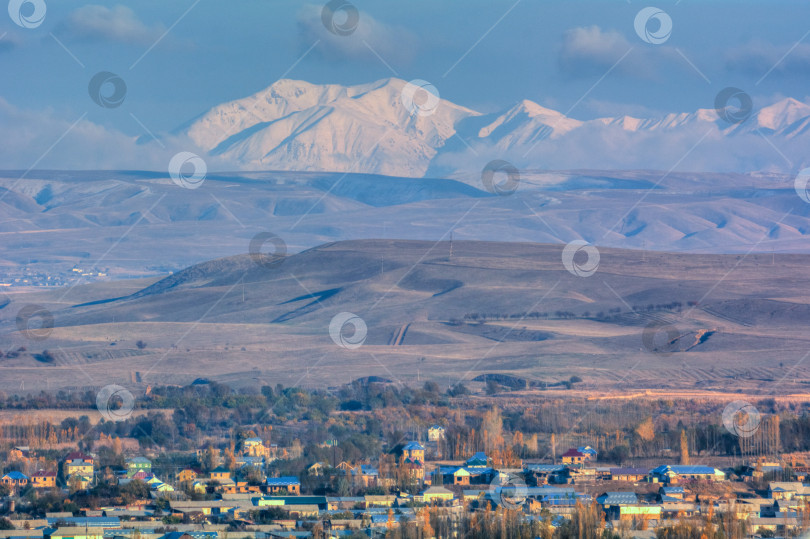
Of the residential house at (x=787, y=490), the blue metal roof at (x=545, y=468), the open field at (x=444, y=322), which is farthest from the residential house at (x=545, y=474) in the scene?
the open field at (x=444, y=322)

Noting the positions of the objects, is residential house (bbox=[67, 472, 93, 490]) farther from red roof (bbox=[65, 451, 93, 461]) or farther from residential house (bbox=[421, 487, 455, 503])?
residential house (bbox=[421, 487, 455, 503])

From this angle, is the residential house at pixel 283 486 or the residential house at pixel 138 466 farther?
the residential house at pixel 138 466

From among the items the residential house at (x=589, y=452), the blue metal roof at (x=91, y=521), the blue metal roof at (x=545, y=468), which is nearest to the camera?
the blue metal roof at (x=91, y=521)

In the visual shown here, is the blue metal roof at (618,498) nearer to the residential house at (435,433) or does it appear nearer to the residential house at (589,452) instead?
the residential house at (589,452)

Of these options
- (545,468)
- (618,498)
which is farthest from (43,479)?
(618,498)

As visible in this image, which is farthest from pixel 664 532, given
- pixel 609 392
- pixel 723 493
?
pixel 609 392

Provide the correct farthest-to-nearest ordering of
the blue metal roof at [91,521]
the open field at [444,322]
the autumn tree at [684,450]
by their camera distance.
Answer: the open field at [444,322], the autumn tree at [684,450], the blue metal roof at [91,521]

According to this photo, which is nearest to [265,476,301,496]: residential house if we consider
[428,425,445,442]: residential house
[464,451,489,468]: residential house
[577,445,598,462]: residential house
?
[464,451,489,468]: residential house

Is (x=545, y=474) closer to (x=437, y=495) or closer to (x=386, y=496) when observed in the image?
(x=437, y=495)
